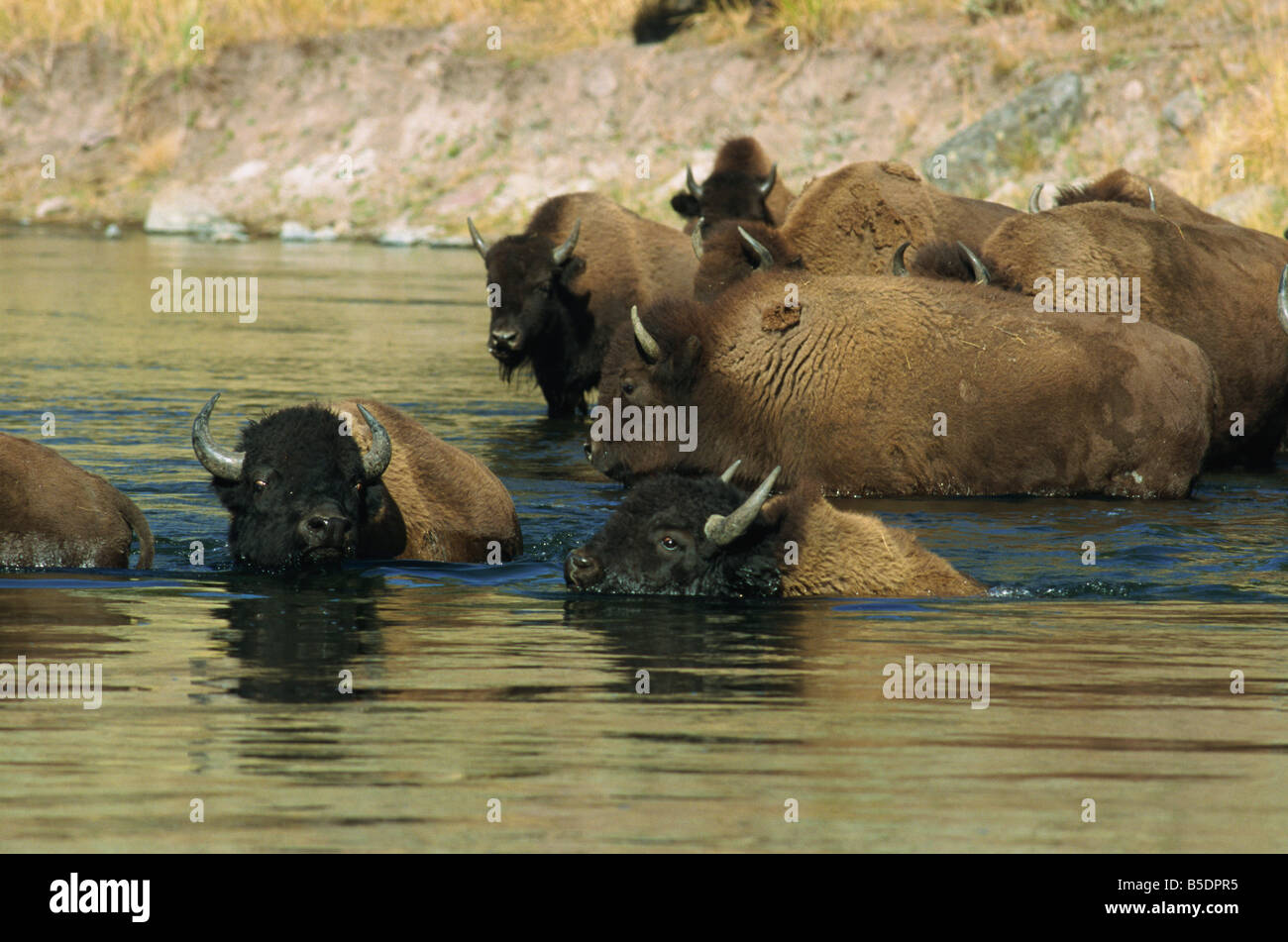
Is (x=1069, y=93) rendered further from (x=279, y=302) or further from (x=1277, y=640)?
(x=1277, y=640)

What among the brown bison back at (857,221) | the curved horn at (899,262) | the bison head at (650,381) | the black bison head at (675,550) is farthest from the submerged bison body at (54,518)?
the brown bison back at (857,221)

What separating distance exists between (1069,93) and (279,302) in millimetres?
12297

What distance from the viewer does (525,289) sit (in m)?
17.4

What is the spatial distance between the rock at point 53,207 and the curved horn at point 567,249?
2886cm

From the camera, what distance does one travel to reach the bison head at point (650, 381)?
42.1 feet

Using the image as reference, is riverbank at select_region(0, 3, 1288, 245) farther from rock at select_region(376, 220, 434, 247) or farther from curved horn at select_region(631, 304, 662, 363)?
curved horn at select_region(631, 304, 662, 363)

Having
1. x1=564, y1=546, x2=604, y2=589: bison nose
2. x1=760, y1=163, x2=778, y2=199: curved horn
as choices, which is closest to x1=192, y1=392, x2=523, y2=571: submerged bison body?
x1=564, y1=546, x2=604, y2=589: bison nose

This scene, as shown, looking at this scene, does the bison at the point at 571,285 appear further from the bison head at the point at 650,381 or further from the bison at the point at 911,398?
the bison at the point at 911,398

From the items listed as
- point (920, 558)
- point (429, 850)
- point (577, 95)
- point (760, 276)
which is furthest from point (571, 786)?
point (577, 95)

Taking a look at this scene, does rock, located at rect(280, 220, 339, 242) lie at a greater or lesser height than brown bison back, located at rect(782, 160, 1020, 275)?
greater

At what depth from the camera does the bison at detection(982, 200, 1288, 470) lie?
14.2 metres

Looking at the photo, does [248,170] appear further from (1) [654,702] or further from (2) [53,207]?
(1) [654,702]

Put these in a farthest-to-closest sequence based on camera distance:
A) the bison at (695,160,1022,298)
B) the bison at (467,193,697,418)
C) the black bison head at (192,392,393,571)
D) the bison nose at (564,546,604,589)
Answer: the bison at (467,193,697,418) < the bison at (695,160,1022,298) < the black bison head at (192,392,393,571) < the bison nose at (564,546,604,589)

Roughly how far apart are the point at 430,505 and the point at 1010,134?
69.9 ft
